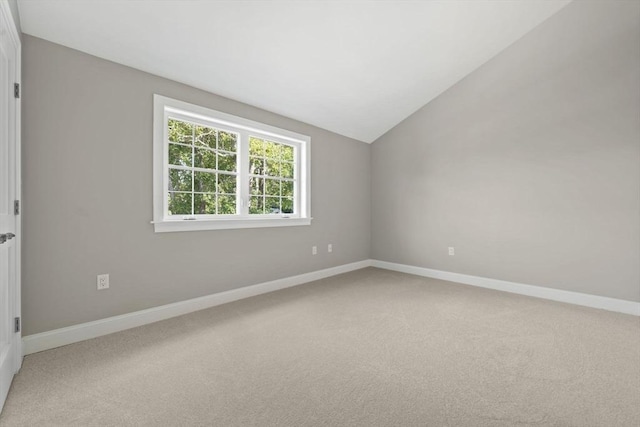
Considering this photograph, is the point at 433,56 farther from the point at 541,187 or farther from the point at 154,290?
the point at 154,290

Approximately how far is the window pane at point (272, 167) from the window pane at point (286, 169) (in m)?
0.07

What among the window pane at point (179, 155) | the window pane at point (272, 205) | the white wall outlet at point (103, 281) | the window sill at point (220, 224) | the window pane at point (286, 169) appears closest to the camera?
the white wall outlet at point (103, 281)

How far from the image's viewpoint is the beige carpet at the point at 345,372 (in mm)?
1458

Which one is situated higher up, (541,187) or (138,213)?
(541,187)

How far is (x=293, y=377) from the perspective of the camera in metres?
1.78

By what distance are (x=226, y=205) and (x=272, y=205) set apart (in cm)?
68

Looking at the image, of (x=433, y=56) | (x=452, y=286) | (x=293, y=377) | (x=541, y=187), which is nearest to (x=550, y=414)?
(x=293, y=377)

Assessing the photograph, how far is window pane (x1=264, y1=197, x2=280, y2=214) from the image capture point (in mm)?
3771

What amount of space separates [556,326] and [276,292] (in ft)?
9.36

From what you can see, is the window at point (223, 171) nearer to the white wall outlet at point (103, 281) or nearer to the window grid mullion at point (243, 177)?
the window grid mullion at point (243, 177)

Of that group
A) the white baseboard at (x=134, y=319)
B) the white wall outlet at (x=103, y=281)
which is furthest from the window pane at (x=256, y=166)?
the white wall outlet at (x=103, y=281)

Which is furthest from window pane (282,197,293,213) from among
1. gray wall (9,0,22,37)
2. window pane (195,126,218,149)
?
gray wall (9,0,22,37)

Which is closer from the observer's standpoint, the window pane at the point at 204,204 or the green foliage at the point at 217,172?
the green foliage at the point at 217,172

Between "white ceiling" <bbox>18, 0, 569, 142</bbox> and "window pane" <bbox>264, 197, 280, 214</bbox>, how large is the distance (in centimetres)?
113
